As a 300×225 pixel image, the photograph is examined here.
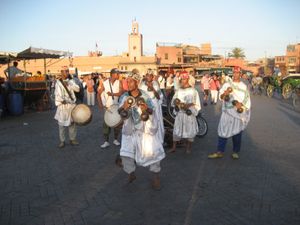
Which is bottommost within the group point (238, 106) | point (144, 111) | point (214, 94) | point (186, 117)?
point (214, 94)

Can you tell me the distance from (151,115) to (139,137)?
1.25ft

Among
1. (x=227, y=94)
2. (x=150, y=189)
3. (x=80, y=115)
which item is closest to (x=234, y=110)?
(x=227, y=94)

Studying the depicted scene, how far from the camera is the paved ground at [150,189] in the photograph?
4.11 metres

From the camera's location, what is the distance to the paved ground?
4.11m

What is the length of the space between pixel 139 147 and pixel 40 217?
1.66 meters

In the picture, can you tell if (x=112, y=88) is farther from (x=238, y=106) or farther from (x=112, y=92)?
(x=238, y=106)

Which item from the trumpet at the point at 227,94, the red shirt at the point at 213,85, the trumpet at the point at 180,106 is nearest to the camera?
the trumpet at the point at 227,94

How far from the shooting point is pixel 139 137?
196 inches

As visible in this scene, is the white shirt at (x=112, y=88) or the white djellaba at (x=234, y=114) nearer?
the white djellaba at (x=234, y=114)

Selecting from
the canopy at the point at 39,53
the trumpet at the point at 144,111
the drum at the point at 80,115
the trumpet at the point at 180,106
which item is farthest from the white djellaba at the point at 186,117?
the canopy at the point at 39,53

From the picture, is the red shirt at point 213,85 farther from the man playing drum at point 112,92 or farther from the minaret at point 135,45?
the minaret at point 135,45

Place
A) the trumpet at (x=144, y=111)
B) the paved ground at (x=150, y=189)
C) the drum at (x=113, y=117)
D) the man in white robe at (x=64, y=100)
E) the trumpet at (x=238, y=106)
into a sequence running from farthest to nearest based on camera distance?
Result: the man in white robe at (x=64, y=100) < the trumpet at (x=238, y=106) < the drum at (x=113, y=117) < the trumpet at (x=144, y=111) < the paved ground at (x=150, y=189)

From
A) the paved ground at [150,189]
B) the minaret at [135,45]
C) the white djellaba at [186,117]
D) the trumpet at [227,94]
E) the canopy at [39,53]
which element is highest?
the minaret at [135,45]

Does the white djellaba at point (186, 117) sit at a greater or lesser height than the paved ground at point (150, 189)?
greater
